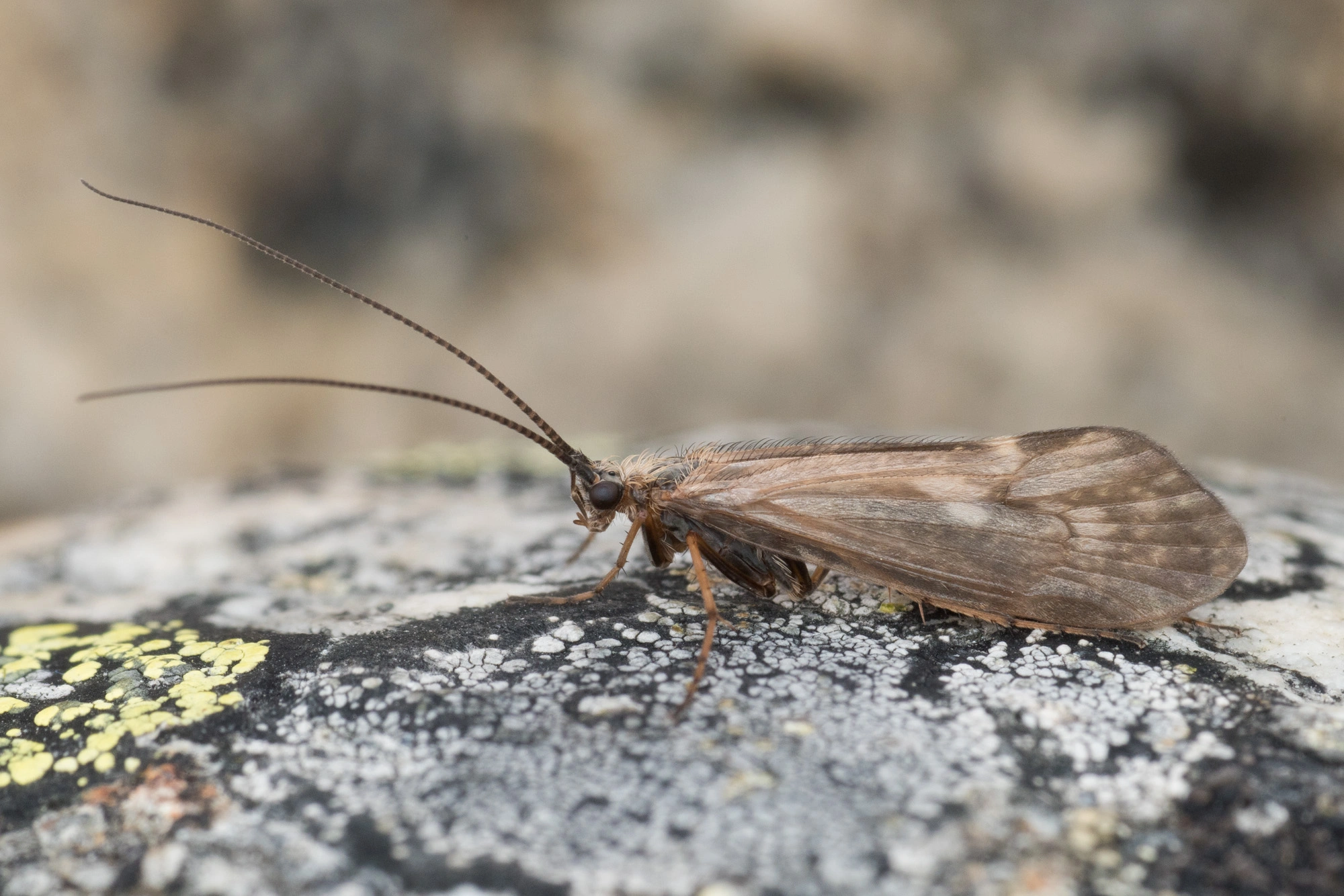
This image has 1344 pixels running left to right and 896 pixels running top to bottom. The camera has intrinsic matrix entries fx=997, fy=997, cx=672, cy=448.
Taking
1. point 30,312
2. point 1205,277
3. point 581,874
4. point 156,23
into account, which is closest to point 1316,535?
point 581,874

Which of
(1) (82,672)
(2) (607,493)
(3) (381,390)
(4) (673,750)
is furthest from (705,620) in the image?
(1) (82,672)

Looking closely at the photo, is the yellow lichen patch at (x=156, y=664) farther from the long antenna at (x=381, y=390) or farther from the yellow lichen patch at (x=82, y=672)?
the long antenna at (x=381, y=390)

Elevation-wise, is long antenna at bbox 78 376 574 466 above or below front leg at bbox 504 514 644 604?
above

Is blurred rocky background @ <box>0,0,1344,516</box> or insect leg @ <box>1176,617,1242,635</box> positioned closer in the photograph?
insect leg @ <box>1176,617,1242,635</box>

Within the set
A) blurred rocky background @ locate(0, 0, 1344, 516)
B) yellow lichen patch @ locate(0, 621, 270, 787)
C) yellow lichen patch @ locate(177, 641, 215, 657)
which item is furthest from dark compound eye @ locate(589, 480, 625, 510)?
blurred rocky background @ locate(0, 0, 1344, 516)

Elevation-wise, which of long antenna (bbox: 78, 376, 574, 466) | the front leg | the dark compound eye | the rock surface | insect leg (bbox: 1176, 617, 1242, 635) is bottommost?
the rock surface

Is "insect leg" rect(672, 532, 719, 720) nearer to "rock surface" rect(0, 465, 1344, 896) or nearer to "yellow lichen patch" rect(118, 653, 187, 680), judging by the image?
"rock surface" rect(0, 465, 1344, 896)
